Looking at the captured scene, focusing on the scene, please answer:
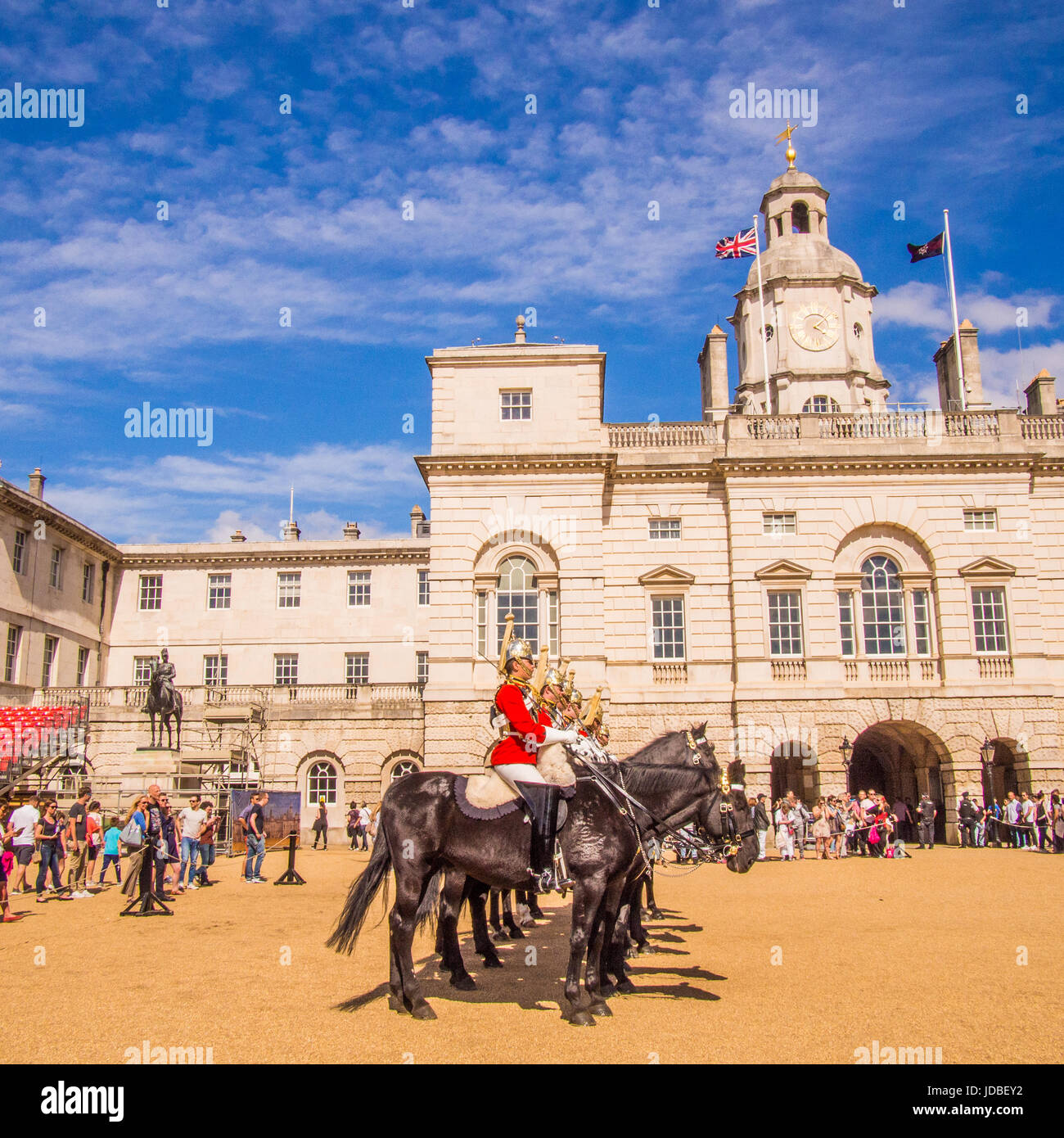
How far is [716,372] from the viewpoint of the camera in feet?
126

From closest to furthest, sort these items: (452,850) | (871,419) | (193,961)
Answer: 1. (452,850)
2. (193,961)
3. (871,419)

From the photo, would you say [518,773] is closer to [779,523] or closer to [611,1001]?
[611,1001]

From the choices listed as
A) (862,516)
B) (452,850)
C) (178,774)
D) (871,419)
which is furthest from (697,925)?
(871,419)

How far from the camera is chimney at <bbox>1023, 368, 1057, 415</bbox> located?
34750 millimetres

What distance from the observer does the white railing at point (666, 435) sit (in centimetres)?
3319

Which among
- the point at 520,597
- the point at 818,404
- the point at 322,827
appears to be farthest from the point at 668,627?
the point at 818,404

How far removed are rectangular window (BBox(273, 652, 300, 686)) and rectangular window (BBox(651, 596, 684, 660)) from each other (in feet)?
62.1

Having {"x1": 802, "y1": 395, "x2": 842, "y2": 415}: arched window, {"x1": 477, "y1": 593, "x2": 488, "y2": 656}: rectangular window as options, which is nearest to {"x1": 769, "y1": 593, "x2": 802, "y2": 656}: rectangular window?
{"x1": 477, "y1": 593, "x2": 488, "y2": 656}: rectangular window

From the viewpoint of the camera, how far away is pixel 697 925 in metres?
15.1

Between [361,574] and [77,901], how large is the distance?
84.9 feet

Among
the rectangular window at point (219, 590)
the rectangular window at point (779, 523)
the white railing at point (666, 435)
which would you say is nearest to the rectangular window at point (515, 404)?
the white railing at point (666, 435)

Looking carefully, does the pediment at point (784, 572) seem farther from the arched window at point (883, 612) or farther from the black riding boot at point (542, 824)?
the black riding boot at point (542, 824)

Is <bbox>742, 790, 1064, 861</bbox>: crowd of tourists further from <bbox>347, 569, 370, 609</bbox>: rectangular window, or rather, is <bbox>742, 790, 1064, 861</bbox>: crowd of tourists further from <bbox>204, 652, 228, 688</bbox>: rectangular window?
<bbox>204, 652, 228, 688</bbox>: rectangular window

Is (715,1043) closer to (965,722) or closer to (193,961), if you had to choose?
(193,961)
